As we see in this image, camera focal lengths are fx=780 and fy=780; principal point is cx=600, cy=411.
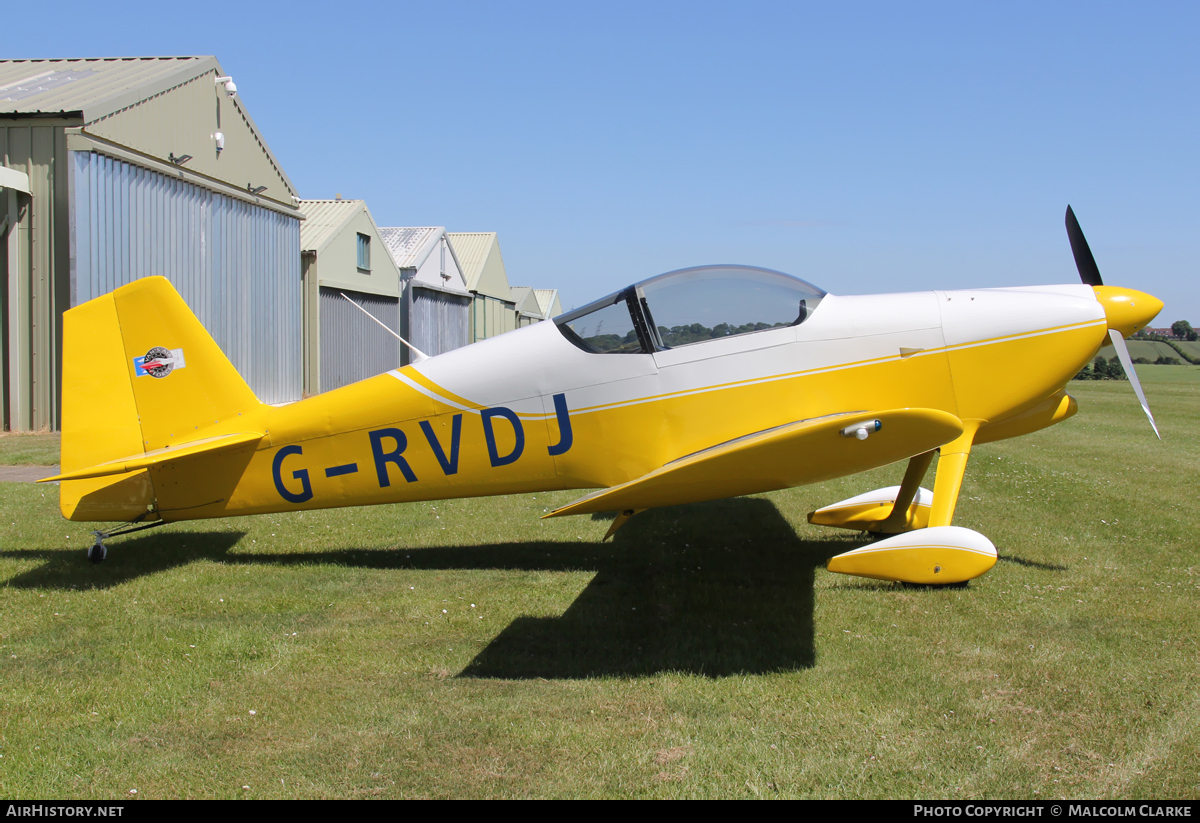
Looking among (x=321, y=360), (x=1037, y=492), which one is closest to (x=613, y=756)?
(x=1037, y=492)

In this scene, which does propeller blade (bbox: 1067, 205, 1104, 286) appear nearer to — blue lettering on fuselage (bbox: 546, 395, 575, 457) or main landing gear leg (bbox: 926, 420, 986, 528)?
main landing gear leg (bbox: 926, 420, 986, 528)

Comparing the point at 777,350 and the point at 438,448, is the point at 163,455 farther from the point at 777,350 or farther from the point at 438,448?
the point at 777,350

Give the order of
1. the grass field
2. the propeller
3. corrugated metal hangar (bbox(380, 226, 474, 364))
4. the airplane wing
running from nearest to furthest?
the grass field
the airplane wing
the propeller
corrugated metal hangar (bbox(380, 226, 474, 364))

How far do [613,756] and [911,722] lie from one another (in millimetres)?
1323

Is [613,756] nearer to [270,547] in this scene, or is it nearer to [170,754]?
[170,754]

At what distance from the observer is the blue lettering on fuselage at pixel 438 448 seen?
513cm

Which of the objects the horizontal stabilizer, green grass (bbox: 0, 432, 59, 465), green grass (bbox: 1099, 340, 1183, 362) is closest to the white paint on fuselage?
the horizontal stabilizer

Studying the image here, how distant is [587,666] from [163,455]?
3.23 meters

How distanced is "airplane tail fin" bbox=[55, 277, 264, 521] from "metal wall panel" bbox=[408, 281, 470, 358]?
75.6 feet

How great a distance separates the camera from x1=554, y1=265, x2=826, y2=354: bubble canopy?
497 centimetres

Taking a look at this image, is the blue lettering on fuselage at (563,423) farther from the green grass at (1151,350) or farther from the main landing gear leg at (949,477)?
the green grass at (1151,350)

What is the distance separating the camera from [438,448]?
5.27 metres

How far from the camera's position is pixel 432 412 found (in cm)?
526

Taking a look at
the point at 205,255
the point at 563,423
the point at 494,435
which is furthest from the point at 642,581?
the point at 205,255
